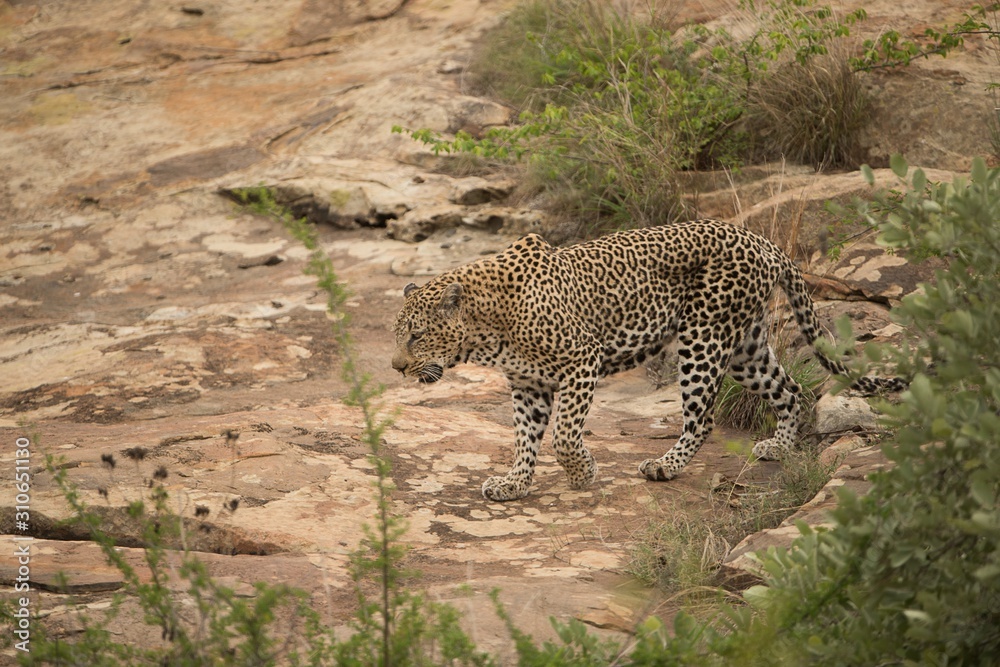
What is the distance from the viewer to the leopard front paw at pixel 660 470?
709 cm

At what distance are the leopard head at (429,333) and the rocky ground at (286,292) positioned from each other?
0.80 m

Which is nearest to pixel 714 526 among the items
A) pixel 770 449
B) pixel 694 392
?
pixel 694 392

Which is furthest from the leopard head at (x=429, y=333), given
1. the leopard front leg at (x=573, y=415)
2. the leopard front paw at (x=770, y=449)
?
the leopard front paw at (x=770, y=449)

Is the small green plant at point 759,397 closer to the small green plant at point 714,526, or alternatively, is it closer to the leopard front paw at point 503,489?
the small green plant at point 714,526

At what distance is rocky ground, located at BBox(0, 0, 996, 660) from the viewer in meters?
5.83

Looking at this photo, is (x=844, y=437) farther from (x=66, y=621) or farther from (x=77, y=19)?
(x=77, y=19)

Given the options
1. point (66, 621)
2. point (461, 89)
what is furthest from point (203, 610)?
point (461, 89)

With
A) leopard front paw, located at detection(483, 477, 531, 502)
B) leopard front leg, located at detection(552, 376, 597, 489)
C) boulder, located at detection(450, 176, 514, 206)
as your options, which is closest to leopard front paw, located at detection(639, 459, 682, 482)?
leopard front leg, located at detection(552, 376, 597, 489)

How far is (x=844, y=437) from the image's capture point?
6656 mm

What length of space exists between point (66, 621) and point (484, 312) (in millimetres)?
3170

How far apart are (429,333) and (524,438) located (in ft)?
3.10

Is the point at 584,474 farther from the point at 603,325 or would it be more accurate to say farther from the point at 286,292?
the point at 286,292

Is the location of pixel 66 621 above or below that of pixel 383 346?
above

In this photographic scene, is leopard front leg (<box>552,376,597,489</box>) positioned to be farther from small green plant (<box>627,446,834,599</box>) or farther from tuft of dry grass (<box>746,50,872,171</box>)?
tuft of dry grass (<box>746,50,872,171</box>)
